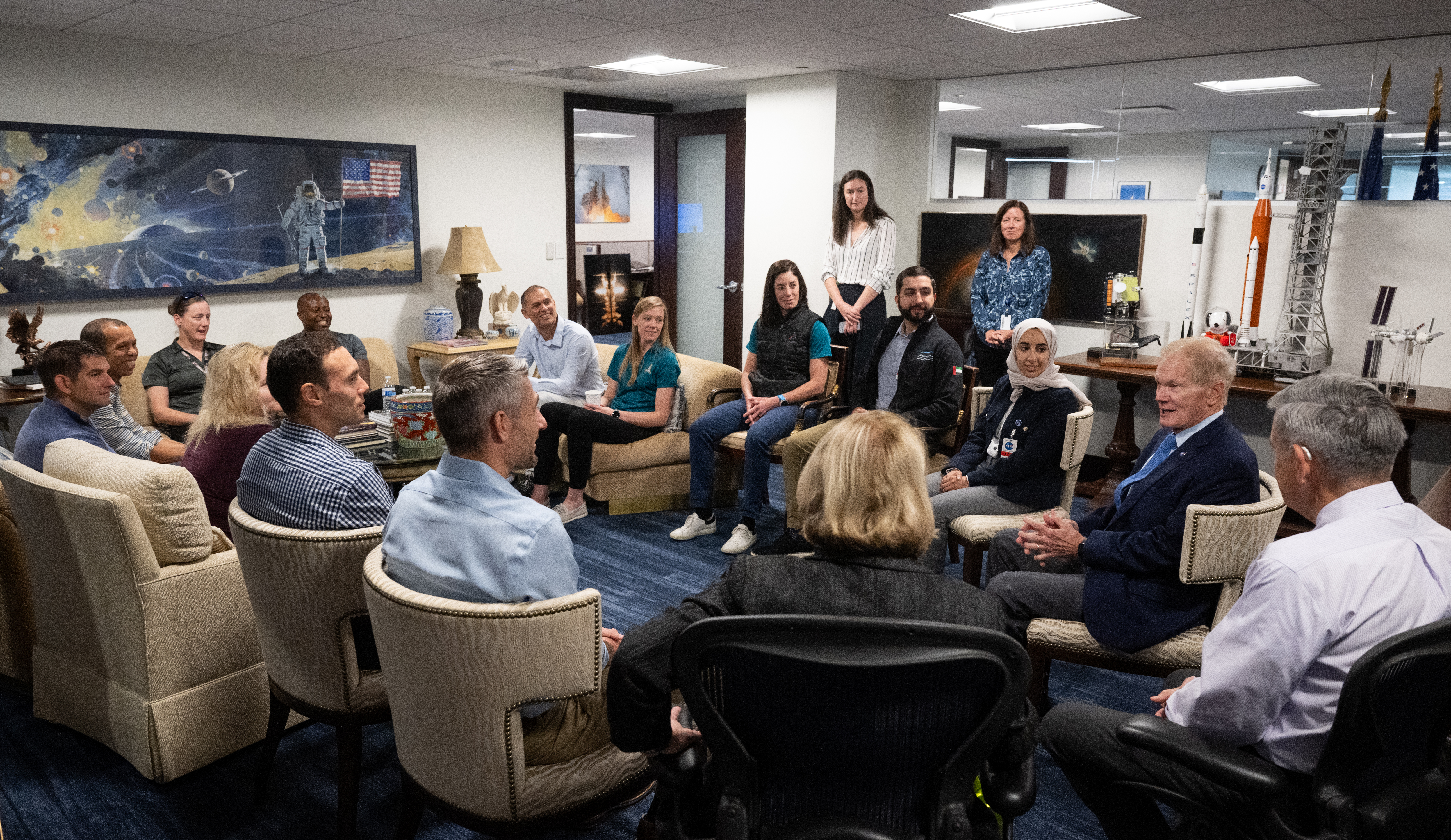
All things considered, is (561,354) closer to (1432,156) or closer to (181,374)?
(181,374)

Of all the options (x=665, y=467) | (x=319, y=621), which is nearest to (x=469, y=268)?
(x=665, y=467)

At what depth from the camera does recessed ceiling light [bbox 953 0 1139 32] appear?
422 cm

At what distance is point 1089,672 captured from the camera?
3.20 m

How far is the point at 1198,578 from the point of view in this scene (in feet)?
7.56

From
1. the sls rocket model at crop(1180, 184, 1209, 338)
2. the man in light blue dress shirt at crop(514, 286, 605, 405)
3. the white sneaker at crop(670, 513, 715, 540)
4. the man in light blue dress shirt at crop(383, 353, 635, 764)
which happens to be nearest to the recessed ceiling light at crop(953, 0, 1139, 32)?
the sls rocket model at crop(1180, 184, 1209, 338)

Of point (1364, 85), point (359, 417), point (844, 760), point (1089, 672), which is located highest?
point (1364, 85)

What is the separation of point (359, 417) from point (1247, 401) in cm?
494

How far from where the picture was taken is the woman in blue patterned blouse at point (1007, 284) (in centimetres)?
522

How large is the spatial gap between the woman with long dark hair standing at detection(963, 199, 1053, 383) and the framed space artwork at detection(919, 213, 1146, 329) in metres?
0.17

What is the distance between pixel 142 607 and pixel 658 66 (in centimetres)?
486

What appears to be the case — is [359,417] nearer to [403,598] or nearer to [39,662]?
[403,598]

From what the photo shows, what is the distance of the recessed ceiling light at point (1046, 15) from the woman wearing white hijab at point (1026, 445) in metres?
1.72

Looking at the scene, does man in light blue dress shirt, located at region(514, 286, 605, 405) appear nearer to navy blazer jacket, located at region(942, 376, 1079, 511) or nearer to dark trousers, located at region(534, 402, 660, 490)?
dark trousers, located at region(534, 402, 660, 490)

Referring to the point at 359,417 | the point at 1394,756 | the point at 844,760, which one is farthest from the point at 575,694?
the point at 1394,756
